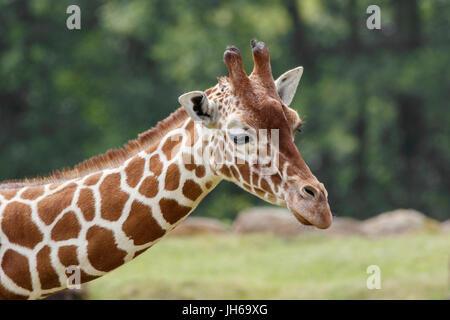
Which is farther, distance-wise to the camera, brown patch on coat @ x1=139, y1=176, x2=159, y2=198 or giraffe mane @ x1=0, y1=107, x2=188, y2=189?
giraffe mane @ x1=0, y1=107, x2=188, y2=189

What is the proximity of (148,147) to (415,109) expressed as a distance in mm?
24623

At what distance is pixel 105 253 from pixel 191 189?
2.37 ft

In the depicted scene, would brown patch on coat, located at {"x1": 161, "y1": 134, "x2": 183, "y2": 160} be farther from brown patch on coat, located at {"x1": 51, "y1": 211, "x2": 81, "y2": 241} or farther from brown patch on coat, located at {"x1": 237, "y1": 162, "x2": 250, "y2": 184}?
brown patch on coat, located at {"x1": 51, "y1": 211, "x2": 81, "y2": 241}

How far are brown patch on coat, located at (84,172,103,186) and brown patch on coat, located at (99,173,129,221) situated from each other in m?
0.07

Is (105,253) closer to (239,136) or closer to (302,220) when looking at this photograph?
(239,136)

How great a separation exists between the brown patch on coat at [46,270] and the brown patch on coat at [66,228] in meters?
0.11

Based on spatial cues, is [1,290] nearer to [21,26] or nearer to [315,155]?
[21,26]

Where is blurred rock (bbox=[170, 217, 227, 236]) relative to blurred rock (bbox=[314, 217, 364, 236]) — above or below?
above

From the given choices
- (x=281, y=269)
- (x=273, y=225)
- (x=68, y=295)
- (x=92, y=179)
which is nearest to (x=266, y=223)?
(x=273, y=225)

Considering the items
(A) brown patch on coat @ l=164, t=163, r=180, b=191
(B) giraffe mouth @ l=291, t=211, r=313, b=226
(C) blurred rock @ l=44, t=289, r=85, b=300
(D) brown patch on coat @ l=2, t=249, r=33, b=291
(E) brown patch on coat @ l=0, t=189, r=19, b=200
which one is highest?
(A) brown patch on coat @ l=164, t=163, r=180, b=191

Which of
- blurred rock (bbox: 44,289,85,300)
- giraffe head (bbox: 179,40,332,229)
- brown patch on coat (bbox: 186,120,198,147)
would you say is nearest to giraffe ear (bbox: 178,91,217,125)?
giraffe head (bbox: 179,40,332,229)

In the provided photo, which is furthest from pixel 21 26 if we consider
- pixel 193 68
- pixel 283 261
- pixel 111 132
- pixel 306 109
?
pixel 283 261

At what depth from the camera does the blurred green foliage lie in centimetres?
2655

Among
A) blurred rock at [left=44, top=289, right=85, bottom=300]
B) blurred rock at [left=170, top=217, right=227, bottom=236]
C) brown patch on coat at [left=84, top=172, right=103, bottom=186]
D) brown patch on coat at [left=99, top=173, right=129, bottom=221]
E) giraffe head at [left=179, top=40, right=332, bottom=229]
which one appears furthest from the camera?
blurred rock at [left=170, top=217, right=227, bottom=236]
